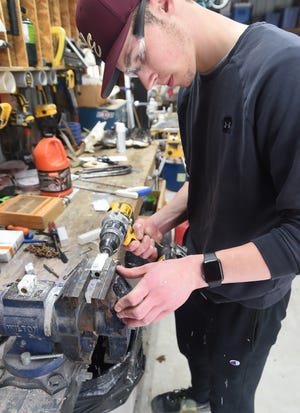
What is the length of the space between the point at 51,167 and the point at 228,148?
95 cm

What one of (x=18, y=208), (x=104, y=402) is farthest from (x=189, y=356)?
(x=18, y=208)

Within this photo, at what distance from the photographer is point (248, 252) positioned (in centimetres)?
66

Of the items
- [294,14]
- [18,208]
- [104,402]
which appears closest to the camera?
[104,402]

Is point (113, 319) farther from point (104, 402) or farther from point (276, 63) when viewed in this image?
point (276, 63)

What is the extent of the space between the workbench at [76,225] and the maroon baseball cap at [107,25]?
54 cm

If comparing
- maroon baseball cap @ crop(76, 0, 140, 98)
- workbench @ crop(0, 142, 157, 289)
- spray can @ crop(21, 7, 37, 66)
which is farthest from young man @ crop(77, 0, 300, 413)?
spray can @ crop(21, 7, 37, 66)

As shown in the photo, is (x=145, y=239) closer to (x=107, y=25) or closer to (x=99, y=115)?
(x=107, y=25)

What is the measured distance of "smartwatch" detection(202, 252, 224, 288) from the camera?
666 millimetres

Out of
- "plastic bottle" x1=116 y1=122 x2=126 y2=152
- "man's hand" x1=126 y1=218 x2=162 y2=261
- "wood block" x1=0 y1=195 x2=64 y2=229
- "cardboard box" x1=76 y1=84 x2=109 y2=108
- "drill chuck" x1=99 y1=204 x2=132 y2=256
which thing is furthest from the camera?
"cardboard box" x1=76 y1=84 x2=109 y2=108

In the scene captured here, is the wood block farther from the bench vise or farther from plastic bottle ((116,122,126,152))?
plastic bottle ((116,122,126,152))

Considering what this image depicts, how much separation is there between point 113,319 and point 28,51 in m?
1.42

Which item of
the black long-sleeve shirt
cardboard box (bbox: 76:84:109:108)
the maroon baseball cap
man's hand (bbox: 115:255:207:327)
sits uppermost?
the maroon baseball cap

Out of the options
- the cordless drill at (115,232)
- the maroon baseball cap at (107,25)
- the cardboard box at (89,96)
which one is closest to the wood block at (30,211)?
the cordless drill at (115,232)

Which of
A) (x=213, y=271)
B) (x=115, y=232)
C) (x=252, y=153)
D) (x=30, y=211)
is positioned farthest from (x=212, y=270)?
(x=30, y=211)
